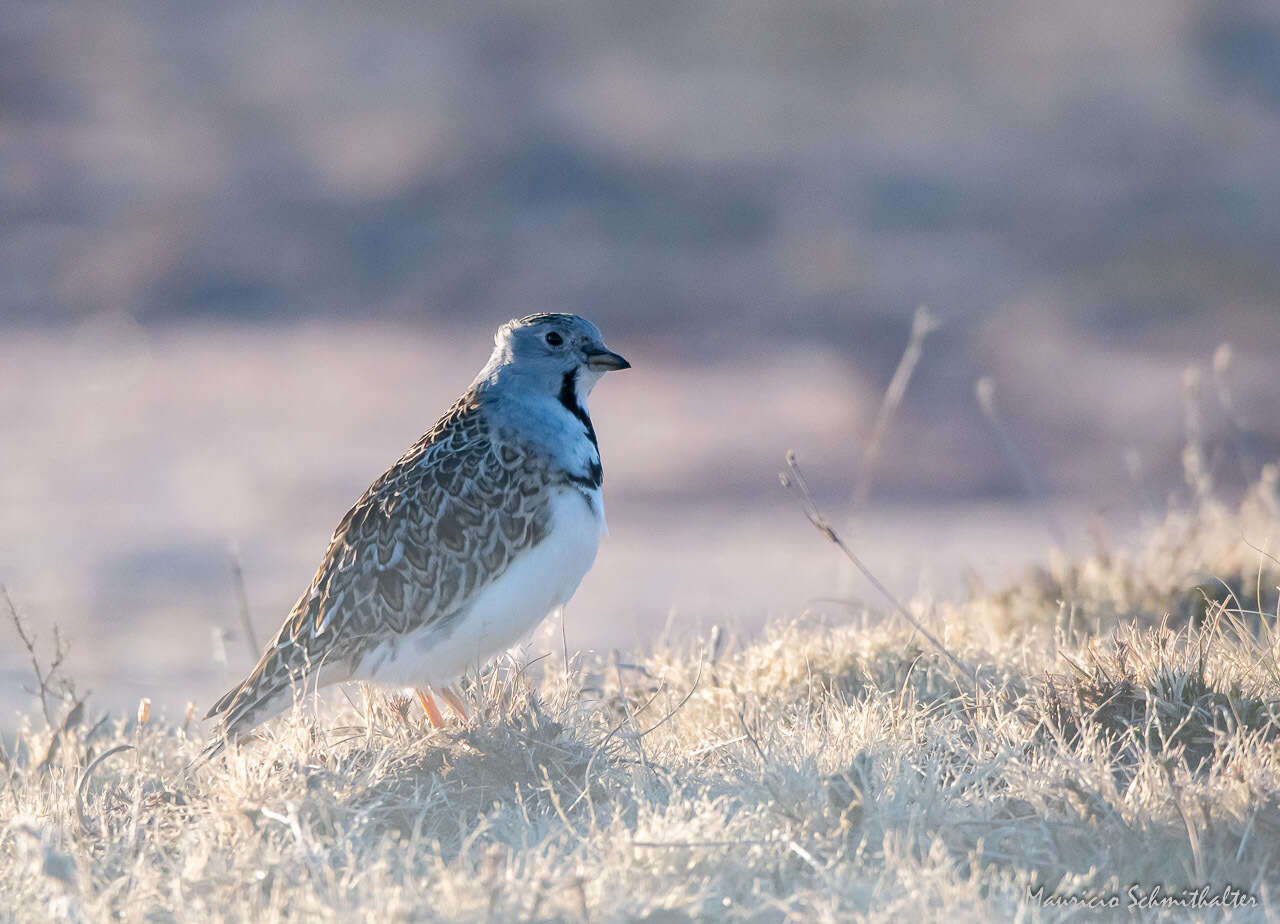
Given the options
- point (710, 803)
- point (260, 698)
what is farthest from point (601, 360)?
point (710, 803)

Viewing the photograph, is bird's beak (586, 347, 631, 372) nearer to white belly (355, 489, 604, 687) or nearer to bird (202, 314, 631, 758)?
bird (202, 314, 631, 758)

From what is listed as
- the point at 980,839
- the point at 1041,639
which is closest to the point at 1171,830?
the point at 980,839

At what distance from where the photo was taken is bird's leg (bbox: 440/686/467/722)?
4543 mm

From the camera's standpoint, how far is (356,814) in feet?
12.6

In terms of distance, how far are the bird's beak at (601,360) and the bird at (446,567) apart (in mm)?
315

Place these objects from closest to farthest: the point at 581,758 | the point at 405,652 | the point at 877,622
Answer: the point at 581,758 → the point at 405,652 → the point at 877,622

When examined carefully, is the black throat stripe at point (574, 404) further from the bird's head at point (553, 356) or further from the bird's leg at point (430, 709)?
the bird's leg at point (430, 709)

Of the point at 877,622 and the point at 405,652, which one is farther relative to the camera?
the point at 877,622

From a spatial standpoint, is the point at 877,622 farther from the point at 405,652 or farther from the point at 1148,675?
the point at 405,652

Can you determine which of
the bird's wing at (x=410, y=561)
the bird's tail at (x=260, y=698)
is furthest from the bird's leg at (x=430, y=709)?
the bird's tail at (x=260, y=698)

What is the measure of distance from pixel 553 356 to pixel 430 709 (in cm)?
135

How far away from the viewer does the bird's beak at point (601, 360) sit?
5.22m

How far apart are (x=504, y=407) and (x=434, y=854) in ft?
6.10

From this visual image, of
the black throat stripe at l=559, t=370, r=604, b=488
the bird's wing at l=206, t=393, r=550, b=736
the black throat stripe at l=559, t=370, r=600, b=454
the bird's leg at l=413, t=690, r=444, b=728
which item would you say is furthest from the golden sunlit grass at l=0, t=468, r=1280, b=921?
the black throat stripe at l=559, t=370, r=600, b=454
